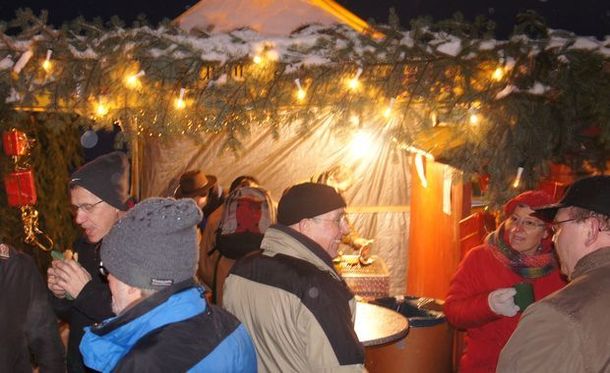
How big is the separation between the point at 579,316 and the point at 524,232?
6.52 feet

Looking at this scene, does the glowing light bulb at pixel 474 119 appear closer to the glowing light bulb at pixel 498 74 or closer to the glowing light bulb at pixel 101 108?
the glowing light bulb at pixel 498 74

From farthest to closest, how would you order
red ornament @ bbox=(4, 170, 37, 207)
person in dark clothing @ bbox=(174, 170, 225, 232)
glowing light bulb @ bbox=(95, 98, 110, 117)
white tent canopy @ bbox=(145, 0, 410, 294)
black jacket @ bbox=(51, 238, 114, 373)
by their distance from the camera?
white tent canopy @ bbox=(145, 0, 410, 294)
person in dark clothing @ bbox=(174, 170, 225, 232)
red ornament @ bbox=(4, 170, 37, 207)
glowing light bulb @ bbox=(95, 98, 110, 117)
black jacket @ bbox=(51, 238, 114, 373)

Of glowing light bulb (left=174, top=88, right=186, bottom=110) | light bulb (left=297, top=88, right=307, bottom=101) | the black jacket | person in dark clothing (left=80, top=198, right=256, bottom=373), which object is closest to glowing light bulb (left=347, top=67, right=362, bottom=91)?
light bulb (left=297, top=88, right=307, bottom=101)

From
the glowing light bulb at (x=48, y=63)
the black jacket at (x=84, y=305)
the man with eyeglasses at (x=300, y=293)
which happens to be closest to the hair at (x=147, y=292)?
the man with eyeglasses at (x=300, y=293)

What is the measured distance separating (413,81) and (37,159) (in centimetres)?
548

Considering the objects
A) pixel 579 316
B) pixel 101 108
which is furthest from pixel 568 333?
pixel 101 108

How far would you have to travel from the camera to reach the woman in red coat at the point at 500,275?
12.8 ft

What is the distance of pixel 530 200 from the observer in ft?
12.8

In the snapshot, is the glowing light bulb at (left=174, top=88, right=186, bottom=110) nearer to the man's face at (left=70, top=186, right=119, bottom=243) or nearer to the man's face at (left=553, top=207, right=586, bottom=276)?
the man's face at (left=70, top=186, right=119, bottom=243)

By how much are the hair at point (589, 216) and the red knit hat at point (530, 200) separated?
1.37 metres

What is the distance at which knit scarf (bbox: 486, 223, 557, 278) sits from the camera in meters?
3.97

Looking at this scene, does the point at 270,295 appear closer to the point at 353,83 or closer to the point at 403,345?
the point at 353,83

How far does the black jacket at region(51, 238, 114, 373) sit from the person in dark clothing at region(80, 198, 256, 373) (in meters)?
0.84

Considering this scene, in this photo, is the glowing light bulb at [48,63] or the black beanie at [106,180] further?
the glowing light bulb at [48,63]
